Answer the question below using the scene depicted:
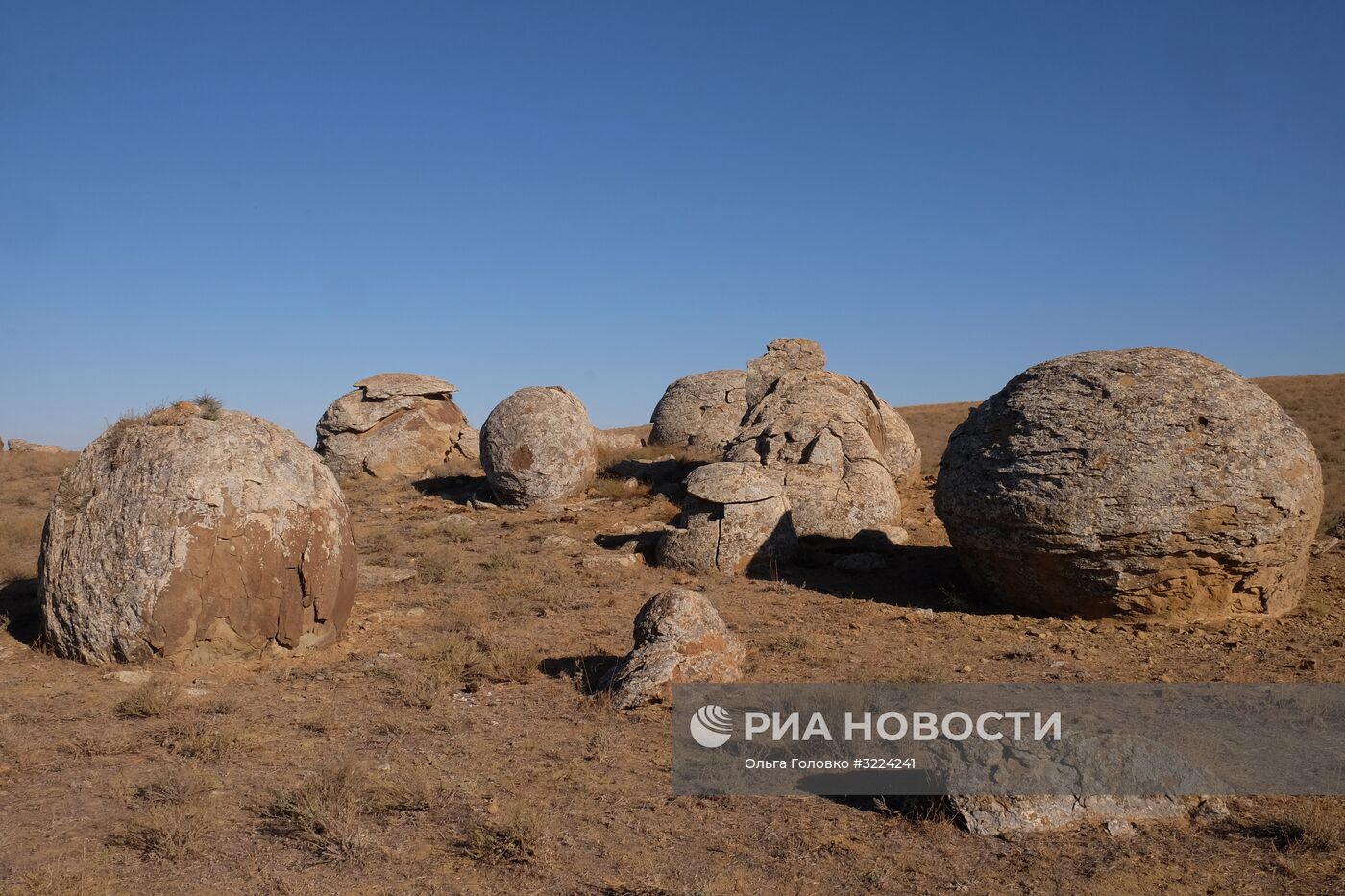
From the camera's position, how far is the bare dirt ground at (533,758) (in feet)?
13.0

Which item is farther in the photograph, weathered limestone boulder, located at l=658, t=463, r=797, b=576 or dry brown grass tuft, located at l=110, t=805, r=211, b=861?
weathered limestone boulder, located at l=658, t=463, r=797, b=576

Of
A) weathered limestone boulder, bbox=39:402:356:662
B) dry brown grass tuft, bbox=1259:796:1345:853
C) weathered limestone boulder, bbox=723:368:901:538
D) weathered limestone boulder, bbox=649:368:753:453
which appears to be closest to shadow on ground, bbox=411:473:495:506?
weathered limestone boulder, bbox=649:368:753:453

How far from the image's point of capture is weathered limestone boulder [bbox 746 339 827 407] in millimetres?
16250

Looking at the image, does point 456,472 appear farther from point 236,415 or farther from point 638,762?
point 638,762

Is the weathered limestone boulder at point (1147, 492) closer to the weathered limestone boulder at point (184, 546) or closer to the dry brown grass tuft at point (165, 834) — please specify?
the weathered limestone boulder at point (184, 546)

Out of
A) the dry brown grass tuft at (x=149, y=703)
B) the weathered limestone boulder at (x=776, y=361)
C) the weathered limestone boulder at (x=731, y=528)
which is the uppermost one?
the weathered limestone boulder at (x=776, y=361)

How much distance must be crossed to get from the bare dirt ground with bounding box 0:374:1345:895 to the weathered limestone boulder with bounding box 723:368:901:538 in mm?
1030

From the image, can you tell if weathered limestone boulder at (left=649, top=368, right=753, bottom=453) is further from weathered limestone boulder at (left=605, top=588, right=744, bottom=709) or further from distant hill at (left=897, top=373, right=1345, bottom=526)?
weathered limestone boulder at (left=605, top=588, right=744, bottom=709)

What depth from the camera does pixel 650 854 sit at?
417 cm

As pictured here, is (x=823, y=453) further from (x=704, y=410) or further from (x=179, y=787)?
(x=179, y=787)

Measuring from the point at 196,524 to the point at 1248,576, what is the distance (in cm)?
824

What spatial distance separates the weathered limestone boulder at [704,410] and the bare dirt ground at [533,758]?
824 centimetres

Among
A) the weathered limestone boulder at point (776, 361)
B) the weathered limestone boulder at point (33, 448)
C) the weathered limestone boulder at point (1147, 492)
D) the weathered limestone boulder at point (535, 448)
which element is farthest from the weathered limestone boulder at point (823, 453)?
the weathered limestone boulder at point (33, 448)

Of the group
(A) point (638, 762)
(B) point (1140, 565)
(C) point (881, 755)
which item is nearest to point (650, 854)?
(A) point (638, 762)
